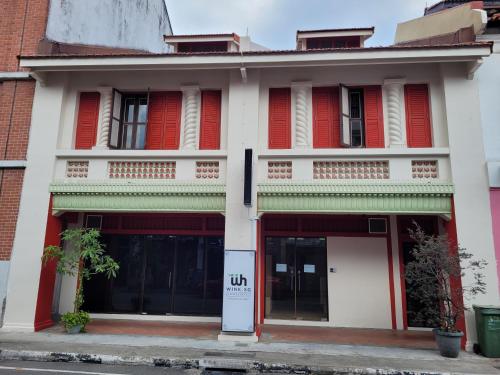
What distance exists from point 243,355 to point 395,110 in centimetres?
719

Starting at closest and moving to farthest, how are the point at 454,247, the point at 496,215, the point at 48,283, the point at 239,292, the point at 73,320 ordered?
the point at 454,247
the point at 496,215
the point at 239,292
the point at 73,320
the point at 48,283

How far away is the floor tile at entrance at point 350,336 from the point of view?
9.36 meters

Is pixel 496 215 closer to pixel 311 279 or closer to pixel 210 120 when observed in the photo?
pixel 311 279

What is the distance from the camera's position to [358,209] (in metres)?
9.51

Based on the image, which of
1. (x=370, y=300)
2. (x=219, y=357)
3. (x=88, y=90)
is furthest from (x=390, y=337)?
(x=88, y=90)

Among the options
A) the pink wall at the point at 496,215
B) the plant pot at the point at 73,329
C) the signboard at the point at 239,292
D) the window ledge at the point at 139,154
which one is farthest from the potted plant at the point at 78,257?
the pink wall at the point at 496,215

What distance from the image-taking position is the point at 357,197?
9.53 m

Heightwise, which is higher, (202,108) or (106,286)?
(202,108)

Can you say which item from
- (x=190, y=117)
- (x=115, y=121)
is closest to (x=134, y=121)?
(x=115, y=121)

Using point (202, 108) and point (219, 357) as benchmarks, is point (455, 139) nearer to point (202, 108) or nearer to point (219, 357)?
point (202, 108)

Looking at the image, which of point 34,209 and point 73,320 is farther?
point 34,209

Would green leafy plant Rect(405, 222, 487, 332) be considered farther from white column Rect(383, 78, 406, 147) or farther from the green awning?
the green awning

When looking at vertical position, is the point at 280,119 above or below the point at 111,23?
below

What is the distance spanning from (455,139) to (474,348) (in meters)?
4.90
